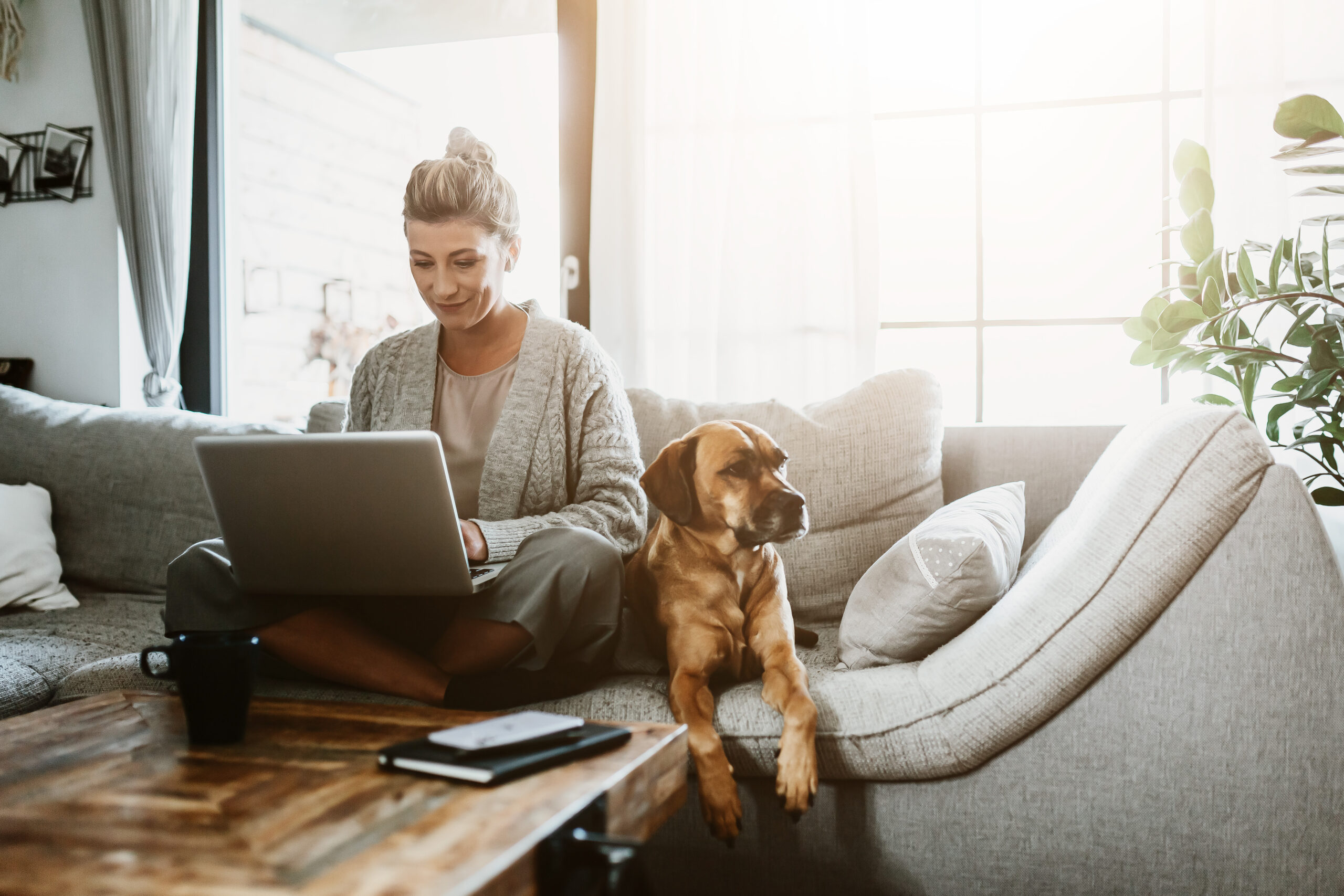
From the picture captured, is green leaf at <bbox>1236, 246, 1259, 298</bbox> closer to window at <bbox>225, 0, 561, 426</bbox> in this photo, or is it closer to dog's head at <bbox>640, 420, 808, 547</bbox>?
dog's head at <bbox>640, 420, 808, 547</bbox>

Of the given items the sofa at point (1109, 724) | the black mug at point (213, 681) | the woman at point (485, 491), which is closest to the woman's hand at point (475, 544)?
the woman at point (485, 491)

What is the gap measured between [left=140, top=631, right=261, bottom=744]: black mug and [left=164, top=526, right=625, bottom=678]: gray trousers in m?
0.36

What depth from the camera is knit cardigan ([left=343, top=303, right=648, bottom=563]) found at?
152cm

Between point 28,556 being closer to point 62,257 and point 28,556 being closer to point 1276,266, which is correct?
point 62,257

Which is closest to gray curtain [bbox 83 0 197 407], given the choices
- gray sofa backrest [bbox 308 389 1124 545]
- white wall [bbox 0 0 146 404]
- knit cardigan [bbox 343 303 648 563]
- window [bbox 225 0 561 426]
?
white wall [bbox 0 0 146 404]

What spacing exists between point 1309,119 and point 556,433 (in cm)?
137

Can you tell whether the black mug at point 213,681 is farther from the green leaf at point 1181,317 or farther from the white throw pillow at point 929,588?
the green leaf at point 1181,317

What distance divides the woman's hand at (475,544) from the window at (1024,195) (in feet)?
5.04

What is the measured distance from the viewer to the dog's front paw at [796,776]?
1.05m

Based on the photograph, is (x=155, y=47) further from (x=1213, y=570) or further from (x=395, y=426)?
(x=1213, y=570)

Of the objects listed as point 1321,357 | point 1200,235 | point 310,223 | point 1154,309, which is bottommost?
point 1321,357

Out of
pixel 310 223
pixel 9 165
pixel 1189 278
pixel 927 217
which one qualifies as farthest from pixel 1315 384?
pixel 9 165

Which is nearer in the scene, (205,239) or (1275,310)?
(1275,310)

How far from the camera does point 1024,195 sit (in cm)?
249
